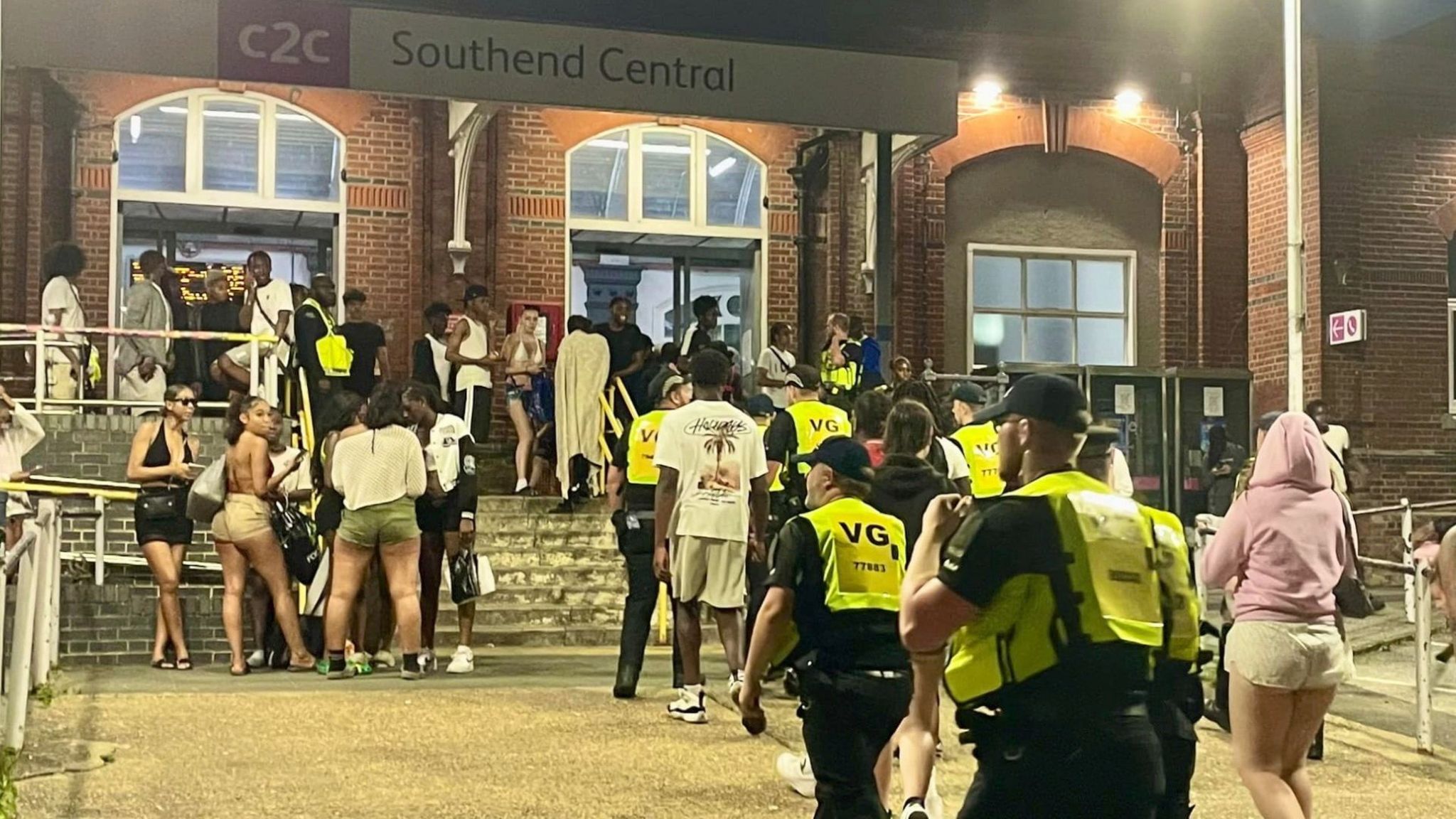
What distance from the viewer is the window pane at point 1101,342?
19.3 m

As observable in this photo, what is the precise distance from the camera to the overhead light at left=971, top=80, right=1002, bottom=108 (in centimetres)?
1850

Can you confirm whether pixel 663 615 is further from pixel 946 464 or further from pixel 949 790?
pixel 949 790

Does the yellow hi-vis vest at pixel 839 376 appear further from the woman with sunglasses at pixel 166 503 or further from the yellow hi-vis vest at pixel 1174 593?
the yellow hi-vis vest at pixel 1174 593

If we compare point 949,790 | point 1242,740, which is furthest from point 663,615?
point 1242,740

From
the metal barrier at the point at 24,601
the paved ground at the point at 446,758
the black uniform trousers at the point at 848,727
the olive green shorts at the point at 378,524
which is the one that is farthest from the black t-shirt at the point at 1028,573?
the olive green shorts at the point at 378,524

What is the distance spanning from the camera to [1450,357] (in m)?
18.4

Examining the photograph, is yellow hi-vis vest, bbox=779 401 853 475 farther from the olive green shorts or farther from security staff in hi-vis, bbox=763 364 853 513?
the olive green shorts

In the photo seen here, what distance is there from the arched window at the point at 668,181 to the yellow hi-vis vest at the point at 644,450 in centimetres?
942

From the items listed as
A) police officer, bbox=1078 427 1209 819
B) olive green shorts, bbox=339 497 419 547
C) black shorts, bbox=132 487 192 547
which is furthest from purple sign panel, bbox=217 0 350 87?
police officer, bbox=1078 427 1209 819

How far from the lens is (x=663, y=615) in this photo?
1192 cm

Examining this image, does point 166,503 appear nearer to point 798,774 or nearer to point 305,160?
point 798,774

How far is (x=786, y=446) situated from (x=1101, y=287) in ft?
38.7

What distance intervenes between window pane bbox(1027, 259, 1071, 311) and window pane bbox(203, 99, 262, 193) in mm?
8690

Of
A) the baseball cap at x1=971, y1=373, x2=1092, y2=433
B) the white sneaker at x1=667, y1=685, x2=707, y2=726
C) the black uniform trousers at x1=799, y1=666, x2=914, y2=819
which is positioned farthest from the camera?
the white sneaker at x1=667, y1=685, x2=707, y2=726
